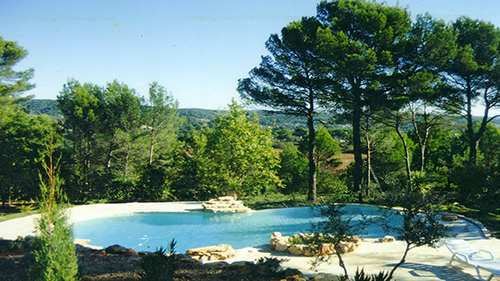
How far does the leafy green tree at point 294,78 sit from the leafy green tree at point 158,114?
5063 millimetres

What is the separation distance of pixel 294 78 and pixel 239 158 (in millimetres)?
4947

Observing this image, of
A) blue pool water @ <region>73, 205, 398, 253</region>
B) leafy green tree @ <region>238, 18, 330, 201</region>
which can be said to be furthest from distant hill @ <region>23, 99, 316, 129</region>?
blue pool water @ <region>73, 205, 398, 253</region>

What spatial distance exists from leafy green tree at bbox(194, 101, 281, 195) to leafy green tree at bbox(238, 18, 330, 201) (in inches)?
59.8

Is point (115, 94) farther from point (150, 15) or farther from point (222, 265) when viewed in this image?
point (222, 265)

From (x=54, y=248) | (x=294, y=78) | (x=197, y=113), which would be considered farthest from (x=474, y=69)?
(x=197, y=113)

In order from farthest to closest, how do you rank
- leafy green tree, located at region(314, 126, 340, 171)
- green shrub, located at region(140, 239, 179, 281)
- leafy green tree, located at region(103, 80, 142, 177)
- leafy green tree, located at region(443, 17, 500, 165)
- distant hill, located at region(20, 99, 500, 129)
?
leafy green tree, located at region(314, 126, 340, 171) < distant hill, located at region(20, 99, 500, 129) < leafy green tree, located at region(103, 80, 142, 177) < leafy green tree, located at region(443, 17, 500, 165) < green shrub, located at region(140, 239, 179, 281)

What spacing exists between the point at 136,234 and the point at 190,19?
911 centimetres

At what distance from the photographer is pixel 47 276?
412 cm

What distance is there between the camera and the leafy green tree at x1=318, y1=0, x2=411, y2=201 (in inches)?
606

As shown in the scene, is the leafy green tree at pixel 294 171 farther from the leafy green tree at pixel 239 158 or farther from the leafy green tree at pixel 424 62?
the leafy green tree at pixel 424 62

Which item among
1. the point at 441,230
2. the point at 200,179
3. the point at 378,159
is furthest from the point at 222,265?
the point at 378,159

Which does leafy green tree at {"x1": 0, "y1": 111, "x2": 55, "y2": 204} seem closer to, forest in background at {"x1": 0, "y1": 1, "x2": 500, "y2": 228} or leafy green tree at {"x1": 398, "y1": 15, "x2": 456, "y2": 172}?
forest in background at {"x1": 0, "y1": 1, "x2": 500, "y2": 228}

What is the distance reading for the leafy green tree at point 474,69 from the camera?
1659 centimetres

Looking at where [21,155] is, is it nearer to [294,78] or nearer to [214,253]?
[214,253]
